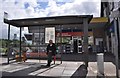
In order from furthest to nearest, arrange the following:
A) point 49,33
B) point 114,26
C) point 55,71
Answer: point 49,33, point 55,71, point 114,26

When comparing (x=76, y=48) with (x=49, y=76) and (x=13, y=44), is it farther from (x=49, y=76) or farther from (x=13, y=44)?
(x=49, y=76)

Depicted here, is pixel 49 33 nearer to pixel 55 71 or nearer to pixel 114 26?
pixel 55 71

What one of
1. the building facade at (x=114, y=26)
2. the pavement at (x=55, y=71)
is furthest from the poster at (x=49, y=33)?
the building facade at (x=114, y=26)

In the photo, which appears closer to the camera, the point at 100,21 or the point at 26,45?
the point at 26,45

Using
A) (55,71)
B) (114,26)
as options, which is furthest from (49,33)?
(114,26)

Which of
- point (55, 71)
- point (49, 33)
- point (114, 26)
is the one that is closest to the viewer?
point (114, 26)

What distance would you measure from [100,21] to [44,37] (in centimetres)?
1004

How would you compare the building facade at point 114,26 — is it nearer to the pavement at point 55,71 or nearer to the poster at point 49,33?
the pavement at point 55,71

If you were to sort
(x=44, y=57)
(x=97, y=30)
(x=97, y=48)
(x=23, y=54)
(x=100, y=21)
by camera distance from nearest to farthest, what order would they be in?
(x=23, y=54)
(x=44, y=57)
(x=100, y=21)
(x=97, y=48)
(x=97, y=30)

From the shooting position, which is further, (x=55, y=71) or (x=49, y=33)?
(x=49, y=33)

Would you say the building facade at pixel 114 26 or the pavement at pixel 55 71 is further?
the pavement at pixel 55 71

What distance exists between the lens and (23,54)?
1705cm

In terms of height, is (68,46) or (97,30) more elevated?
(97,30)

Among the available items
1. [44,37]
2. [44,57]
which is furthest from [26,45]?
[44,37]
